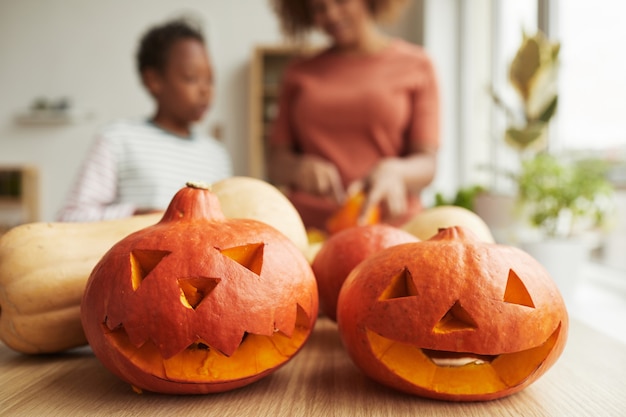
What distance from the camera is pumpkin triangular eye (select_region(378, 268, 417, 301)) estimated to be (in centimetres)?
47

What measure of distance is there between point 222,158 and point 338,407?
170 cm

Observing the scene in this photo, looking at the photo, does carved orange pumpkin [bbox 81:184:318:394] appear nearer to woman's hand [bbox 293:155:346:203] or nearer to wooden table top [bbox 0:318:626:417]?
wooden table top [bbox 0:318:626:417]

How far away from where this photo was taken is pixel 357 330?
1.54 ft

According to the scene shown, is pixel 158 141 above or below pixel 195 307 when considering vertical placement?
above

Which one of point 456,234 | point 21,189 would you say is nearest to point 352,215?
point 456,234

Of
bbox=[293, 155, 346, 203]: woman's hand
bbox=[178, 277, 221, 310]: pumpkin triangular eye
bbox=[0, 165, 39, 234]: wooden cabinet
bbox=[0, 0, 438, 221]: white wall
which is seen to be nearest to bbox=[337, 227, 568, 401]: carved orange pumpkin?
bbox=[178, 277, 221, 310]: pumpkin triangular eye

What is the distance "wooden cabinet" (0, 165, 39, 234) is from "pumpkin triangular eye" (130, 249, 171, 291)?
4541 mm

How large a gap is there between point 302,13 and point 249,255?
1507 mm

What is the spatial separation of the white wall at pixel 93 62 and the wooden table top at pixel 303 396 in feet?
13.8

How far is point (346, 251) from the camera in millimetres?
635

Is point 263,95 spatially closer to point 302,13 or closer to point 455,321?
point 302,13

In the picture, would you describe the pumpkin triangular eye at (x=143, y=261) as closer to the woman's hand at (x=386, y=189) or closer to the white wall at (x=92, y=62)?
the woman's hand at (x=386, y=189)

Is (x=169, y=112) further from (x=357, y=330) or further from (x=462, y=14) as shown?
(x=462, y=14)

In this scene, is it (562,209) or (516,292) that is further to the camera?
(562,209)
